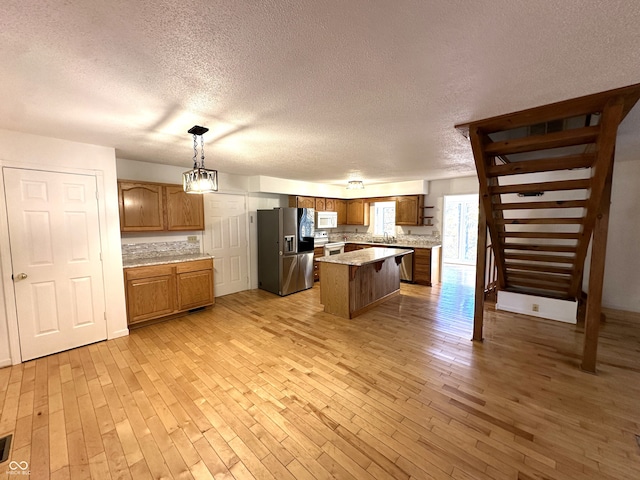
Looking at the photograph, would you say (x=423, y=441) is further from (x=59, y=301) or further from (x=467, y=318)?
(x=59, y=301)

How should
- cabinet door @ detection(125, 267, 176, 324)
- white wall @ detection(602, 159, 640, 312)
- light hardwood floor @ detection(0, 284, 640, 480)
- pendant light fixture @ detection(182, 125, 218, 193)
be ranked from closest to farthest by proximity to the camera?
1. light hardwood floor @ detection(0, 284, 640, 480)
2. pendant light fixture @ detection(182, 125, 218, 193)
3. cabinet door @ detection(125, 267, 176, 324)
4. white wall @ detection(602, 159, 640, 312)

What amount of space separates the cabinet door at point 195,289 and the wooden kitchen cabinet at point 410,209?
4.42 metres

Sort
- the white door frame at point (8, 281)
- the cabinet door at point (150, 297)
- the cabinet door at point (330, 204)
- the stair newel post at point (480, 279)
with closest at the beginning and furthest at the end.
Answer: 1. the white door frame at point (8, 281)
2. the stair newel post at point (480, 279)
3. the cabinet door at point (150, 297)
4. the cabinet door at point (330, 204)

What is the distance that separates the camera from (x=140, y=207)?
3.79m

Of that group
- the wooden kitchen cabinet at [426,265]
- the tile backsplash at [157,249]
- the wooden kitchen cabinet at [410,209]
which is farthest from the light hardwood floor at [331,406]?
the wooden kitchen cabinet at [410,209]

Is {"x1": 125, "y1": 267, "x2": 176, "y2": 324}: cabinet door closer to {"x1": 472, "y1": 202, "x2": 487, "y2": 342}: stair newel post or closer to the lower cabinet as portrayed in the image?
the lower cabinet

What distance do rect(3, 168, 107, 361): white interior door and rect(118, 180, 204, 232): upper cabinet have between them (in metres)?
0.51

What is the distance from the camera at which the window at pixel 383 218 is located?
709cm

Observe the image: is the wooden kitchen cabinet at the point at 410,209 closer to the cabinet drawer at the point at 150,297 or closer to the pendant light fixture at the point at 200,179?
the pendant light fixture at the point at 200,179

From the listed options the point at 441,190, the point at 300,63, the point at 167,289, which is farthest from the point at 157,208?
the point at 441,190

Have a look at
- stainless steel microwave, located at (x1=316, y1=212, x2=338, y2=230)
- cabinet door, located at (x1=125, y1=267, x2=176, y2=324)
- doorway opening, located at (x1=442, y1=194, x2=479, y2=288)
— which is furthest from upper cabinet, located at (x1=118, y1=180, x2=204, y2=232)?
doorway opening, located at (x1=442, y1=194, x2=479, y2=288)

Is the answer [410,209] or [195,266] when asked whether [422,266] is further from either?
[195,266]

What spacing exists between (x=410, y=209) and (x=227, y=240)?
420 cm

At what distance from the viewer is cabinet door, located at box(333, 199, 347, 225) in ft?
23.2
